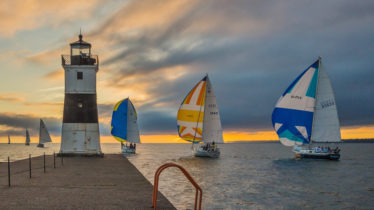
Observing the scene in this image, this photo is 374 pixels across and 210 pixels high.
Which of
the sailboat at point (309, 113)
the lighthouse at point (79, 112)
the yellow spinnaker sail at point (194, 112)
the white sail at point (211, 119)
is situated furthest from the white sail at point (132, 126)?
the lighthouse at point (79, 112)

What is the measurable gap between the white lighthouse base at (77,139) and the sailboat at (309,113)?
108ft

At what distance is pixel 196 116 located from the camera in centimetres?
5400

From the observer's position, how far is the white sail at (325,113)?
172ft

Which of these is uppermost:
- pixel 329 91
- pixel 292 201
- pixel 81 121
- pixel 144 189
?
pixel 329 91

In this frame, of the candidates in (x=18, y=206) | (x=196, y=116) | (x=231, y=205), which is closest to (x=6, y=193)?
(x=18, y=206)

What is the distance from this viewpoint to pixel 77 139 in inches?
1210

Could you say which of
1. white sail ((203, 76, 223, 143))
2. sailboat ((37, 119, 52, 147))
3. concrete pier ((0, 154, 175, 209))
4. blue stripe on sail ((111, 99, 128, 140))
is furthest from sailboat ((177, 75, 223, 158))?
sailboat ((37, 119, 52, 147))

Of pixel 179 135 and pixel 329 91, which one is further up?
pixel 329 91

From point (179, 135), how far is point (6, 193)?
143ft

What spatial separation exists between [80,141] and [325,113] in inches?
1471

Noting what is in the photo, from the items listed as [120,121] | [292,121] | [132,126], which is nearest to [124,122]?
[120,121]

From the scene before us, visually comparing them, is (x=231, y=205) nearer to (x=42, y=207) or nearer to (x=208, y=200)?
(x=208, y=200)

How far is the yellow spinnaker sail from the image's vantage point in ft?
176

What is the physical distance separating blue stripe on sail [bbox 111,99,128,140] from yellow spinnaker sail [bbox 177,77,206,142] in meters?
10.8
